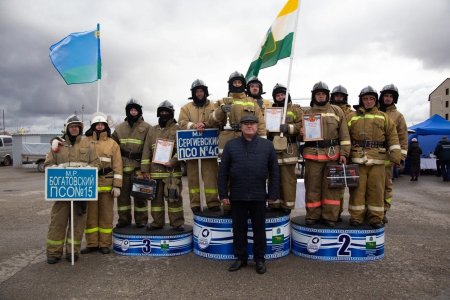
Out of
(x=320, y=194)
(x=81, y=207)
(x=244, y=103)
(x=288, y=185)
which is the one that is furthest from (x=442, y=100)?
(x=81, y=207)

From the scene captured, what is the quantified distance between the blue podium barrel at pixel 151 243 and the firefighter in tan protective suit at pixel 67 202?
2.17ft

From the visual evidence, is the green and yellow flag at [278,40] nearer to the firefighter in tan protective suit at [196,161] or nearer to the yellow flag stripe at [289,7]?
the yellow flag stripe at [289,7]

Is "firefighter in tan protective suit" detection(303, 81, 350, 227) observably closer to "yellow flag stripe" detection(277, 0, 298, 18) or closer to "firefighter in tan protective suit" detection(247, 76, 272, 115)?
"firefighter in tan protective suit" detection(247, 76, 272, 115)

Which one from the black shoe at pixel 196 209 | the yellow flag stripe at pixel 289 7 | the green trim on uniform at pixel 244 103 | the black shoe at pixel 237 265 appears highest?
the yellow flag stripe at pixel 289 7

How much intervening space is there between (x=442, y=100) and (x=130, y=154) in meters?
62.9

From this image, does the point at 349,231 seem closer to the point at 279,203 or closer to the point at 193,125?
the point at 279,203

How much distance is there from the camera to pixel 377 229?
19.0 feet

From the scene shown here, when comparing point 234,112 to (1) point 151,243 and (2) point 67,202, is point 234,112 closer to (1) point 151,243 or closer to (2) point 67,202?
(1) point 151,243

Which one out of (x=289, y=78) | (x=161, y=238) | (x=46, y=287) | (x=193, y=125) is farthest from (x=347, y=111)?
(x=46, y=287)

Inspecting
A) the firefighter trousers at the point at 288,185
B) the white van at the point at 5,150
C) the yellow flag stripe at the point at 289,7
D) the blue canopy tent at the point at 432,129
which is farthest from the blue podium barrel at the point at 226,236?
the white van at the point at 5,150

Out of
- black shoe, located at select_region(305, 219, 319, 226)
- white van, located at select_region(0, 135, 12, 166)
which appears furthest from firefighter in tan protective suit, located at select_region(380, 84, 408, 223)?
white van, located at select_region(0, 135, 12, 166)

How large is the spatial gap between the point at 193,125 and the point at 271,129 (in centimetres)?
129

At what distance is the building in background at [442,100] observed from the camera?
57688 mm

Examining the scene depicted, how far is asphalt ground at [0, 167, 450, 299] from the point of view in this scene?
457cm
